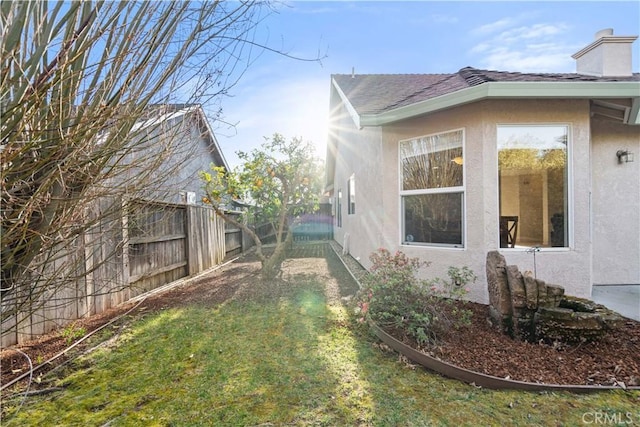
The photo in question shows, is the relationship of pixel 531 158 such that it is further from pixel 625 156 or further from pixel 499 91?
pixel 625 156

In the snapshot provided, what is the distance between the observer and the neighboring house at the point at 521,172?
5004 mm

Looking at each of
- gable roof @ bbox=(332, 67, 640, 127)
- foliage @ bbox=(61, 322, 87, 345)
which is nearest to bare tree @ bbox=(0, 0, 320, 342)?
foliage @ bbox=(61, 322, 87, 345)

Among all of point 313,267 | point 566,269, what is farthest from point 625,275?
point 313,267

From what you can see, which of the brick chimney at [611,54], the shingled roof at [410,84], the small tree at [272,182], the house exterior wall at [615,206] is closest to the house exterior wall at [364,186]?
the shingled roof at [410,84]

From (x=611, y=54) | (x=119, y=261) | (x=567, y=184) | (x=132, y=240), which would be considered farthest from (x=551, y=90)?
(x=119, y=261)

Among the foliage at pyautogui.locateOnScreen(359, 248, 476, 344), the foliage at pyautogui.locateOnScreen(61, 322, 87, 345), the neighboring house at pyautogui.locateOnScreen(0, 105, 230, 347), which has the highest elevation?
the neighboring house at pyautogui.locateOnScreen(0, 105, 230, 347)

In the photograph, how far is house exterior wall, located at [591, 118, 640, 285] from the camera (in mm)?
6012

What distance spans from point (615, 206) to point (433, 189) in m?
3.85

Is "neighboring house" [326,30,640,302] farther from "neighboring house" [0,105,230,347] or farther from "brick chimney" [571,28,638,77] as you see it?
"neighboring house" [0,105,230,347]

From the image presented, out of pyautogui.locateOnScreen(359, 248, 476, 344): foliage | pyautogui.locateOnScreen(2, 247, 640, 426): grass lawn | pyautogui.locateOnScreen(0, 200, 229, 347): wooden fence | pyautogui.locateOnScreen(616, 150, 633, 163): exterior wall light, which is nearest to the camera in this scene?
pyautogui.locateOnScreen(2, 247, 640, 426): grass lawn

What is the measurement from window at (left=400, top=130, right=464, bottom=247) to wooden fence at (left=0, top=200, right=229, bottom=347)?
4.62 m

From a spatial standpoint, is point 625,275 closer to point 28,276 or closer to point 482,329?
point 482,329

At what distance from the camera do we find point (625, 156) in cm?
597

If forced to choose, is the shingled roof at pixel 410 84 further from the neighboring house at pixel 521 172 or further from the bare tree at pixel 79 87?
the bare tree at pixel 79 87
